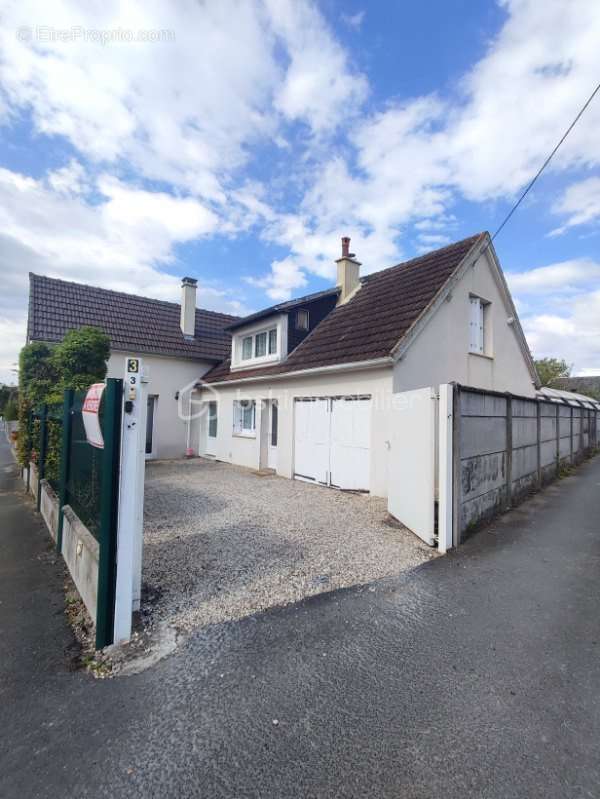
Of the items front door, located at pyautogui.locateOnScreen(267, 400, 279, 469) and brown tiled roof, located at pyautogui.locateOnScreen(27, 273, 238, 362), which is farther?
brown tiled roof, located at pyautogui.locateOnScreen(27, 273, 238, 362)

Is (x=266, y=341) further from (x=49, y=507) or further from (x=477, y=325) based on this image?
(x=49, y=507)

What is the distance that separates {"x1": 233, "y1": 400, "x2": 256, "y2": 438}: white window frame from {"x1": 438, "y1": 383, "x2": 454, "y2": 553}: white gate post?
8.28 metres

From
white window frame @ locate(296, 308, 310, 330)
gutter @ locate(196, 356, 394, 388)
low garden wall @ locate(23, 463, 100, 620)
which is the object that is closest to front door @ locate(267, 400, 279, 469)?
gutter @ locate(196, 356, 394, 388)

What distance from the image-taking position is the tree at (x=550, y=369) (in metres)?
42.1

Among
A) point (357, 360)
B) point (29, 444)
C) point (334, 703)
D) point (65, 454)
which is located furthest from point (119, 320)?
point (334, 703)

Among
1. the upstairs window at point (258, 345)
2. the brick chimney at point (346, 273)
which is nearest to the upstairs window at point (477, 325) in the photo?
the brick chimney at point (346, 273)

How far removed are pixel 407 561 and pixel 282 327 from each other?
871 centimetres

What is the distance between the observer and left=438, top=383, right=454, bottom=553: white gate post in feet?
17.8

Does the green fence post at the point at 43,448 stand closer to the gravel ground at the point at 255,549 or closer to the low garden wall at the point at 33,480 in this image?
the low garden wall at the point at 33,480

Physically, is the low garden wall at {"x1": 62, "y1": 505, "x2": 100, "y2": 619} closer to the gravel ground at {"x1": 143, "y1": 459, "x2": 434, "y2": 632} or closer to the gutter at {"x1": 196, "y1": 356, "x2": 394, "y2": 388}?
the gravel ground at {"x1": 143, "y1": 459, "x2": 434, "y2": 632}

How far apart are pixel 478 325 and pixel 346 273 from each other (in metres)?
4.58

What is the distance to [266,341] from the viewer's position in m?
13.5

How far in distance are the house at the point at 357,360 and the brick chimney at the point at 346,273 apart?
34mm

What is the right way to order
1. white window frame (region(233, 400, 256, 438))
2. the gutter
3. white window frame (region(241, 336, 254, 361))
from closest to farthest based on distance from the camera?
1. the gutter
2. white window frame (region(233, 400, 256, 438))
3. white window frame (region(241, 336, 254, 361))
